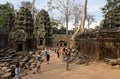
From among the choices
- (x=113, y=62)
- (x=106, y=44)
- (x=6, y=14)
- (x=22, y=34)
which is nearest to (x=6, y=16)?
(x=6, y=14)

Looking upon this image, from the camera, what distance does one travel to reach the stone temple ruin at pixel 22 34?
3553 centimetres

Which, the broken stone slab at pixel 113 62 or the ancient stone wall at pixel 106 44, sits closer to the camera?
the broken stone slab at pixel 113 62

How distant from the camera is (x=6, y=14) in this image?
5078 cm

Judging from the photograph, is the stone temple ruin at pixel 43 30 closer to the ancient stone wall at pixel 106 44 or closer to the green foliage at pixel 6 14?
the green foliage at pixel 6 14

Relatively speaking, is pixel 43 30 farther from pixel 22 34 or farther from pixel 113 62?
pixel 113 62

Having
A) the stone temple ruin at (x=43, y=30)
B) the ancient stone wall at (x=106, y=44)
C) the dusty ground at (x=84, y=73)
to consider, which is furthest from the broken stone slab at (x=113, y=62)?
the stone temple ruin at (x=43, y=30)

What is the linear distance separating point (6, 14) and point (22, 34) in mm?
17237

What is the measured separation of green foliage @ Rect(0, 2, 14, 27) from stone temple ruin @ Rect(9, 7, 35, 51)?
1087cm

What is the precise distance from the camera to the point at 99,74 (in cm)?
1573

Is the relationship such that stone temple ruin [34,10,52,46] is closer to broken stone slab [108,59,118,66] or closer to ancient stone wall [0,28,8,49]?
ancient stone wall [0,28,8,49]

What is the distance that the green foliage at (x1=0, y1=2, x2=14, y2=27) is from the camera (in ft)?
156

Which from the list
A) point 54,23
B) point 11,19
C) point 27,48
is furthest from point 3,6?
point 27,48

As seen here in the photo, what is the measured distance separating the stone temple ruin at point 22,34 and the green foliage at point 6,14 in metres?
10.9

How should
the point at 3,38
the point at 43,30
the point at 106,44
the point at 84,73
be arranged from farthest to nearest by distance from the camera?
the point at 43,30
the point at 3,38
the point at 106,44
the point at 84,73
